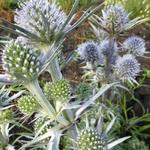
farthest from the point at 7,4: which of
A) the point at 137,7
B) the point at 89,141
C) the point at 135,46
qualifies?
the point at 89,141

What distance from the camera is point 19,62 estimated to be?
1.35 meters

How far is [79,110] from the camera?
1557mm

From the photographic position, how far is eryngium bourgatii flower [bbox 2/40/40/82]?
4.43ft

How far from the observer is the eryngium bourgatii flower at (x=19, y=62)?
135 centimetres

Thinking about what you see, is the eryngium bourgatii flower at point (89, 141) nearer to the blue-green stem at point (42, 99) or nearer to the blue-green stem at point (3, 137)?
the blue-green stem at point (42, 99)

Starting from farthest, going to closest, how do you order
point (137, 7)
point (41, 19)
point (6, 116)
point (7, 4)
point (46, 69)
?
point (7, 4), point (137, 7), point (6, 116), point (46, 69), point (41, 19)

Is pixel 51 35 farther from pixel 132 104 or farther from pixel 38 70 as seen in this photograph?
pixel 132 104

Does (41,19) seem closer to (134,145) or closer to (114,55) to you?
(114,55)

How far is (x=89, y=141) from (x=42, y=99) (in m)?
0.22

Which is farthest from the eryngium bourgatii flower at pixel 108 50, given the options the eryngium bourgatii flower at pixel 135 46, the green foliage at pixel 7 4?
the green foliage at pixel 7 4

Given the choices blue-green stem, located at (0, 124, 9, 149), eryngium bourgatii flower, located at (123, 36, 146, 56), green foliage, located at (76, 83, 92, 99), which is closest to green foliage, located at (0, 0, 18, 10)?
eryngium bourgatii flower, located at (123, 36, 146, 56)

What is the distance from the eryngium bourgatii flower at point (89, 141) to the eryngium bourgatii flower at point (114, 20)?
0.57 metres

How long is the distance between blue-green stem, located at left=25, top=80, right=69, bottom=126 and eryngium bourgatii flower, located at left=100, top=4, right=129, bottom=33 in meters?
0.53

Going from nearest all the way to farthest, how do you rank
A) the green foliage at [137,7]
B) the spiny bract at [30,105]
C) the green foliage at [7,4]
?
the spiny bract at [30,105] < the green foliage at [137,7] < the green foliage at [7,4]
